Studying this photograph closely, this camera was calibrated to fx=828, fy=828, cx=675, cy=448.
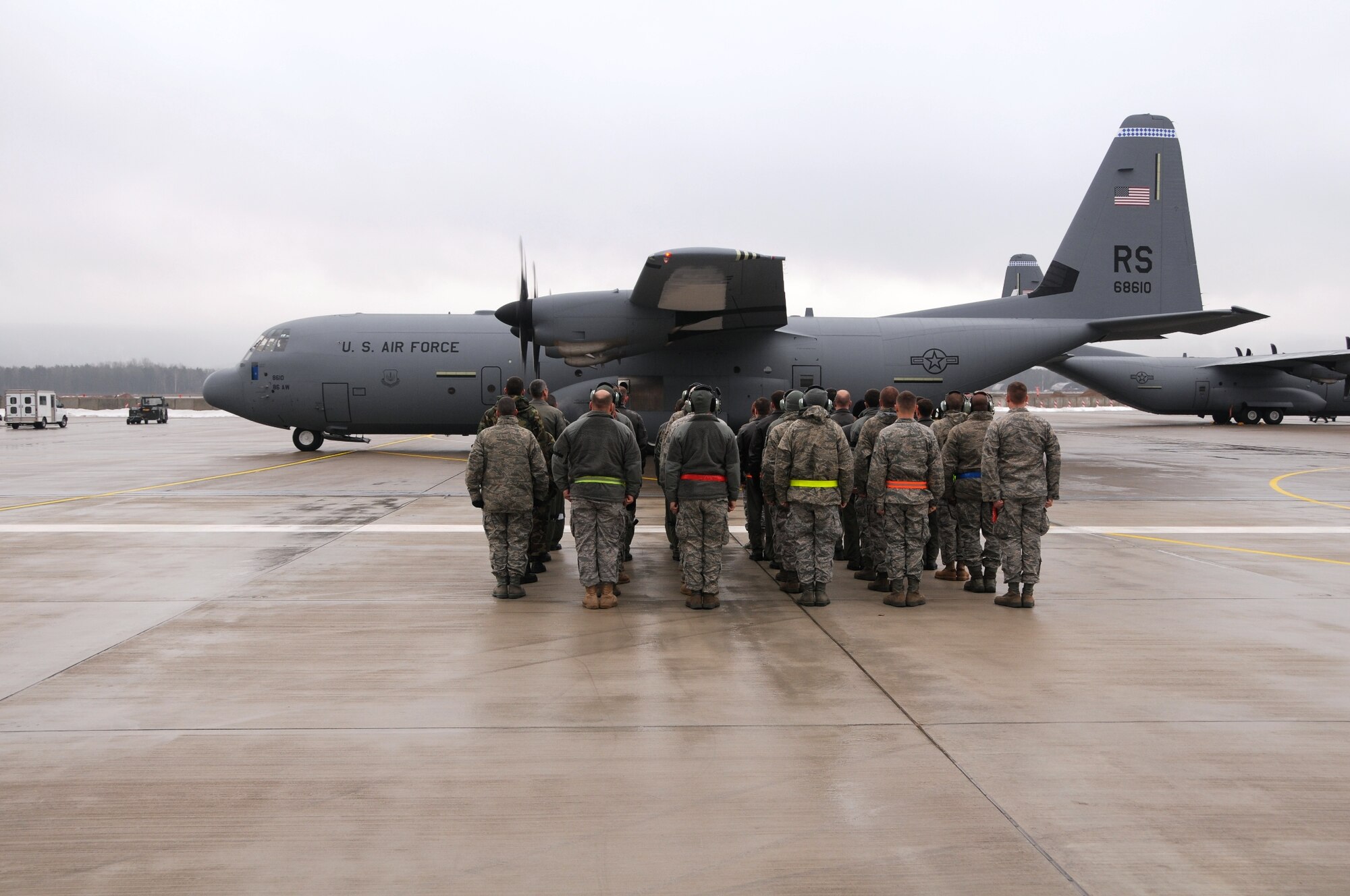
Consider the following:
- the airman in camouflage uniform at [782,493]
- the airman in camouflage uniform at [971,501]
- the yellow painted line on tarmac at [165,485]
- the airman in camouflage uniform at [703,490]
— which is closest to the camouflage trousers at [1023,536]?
the airman in camouflage uniform at [971,501]

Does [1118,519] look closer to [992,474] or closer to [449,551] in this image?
[992,474]

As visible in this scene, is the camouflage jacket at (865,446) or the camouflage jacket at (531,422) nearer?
the camouflage jacket at (865,446)

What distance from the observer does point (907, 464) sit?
7.48 meters

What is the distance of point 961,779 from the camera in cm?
393

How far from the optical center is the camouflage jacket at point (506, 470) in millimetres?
7508

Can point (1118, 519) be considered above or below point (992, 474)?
below

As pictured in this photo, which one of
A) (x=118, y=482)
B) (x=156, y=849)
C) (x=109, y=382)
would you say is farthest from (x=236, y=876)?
(x=109, y=382)

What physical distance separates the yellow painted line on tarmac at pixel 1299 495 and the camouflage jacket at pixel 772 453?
10.7 metres

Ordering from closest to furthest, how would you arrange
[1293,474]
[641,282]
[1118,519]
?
[1118,519] < [641,282] < [1293,474]

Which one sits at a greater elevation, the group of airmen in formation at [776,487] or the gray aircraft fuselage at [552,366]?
the gray aircraft fuselage at [552,366]

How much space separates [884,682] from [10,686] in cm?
546

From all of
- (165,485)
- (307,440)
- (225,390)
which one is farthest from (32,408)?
(165,485)

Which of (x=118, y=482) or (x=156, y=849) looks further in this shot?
(x=118, y=482)

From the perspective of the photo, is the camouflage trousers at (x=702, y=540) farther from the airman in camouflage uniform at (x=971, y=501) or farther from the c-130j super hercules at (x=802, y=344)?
the c-130j super hercules at (x=802, y=344)
